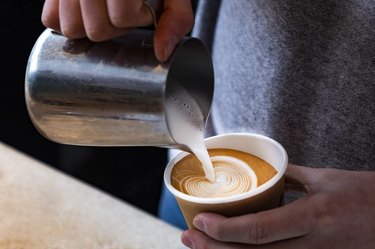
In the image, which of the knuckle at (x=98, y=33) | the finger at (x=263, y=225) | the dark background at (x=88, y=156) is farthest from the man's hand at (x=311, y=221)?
the dark background at (x=88, y=156)

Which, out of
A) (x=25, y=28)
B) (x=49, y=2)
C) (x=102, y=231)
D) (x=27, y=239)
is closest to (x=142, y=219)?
(x=102, y=231)

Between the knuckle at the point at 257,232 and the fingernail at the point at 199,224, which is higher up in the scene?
the knuckle at the point at 257,232

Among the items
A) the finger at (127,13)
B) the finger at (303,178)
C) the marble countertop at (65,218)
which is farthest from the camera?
the marble countertop at (65,218)

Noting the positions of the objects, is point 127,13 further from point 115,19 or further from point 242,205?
point 242,205

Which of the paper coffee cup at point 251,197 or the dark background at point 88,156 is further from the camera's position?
the dark background at point 88,156

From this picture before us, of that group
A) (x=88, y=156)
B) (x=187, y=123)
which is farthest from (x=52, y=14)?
(x=88, y=156)

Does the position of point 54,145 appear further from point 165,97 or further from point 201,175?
point 165,97

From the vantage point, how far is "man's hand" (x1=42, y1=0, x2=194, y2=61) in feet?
1.72

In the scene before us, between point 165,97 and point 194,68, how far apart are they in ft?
0.32

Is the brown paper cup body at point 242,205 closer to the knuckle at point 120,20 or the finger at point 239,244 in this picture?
the finger at point 239,244

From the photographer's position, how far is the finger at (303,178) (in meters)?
0.62

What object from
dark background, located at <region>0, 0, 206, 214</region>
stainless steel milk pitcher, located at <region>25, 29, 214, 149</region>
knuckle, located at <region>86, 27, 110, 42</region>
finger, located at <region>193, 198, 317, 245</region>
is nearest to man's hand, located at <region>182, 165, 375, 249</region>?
finger, located at <region>193, 198, 317, 245</region>

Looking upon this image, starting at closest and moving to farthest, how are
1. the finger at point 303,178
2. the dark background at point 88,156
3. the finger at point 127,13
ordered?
the finger at point 127,13 → the finger at point 303,178 → the dark background at point 88,156

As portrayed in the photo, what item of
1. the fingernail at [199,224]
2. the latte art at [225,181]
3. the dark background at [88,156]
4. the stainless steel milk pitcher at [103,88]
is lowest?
the dark background at [88,156]
